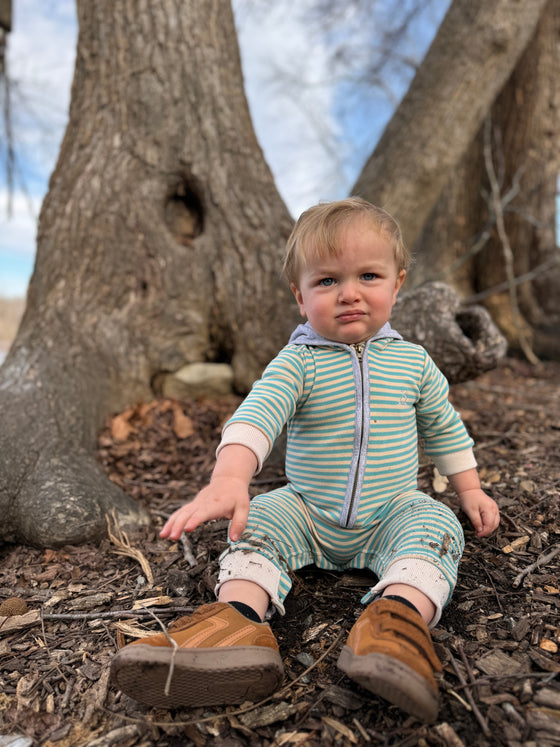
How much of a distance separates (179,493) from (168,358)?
118 centimetres

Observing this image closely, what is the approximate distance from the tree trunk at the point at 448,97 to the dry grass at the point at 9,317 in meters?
11.9

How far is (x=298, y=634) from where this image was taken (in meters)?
1.82

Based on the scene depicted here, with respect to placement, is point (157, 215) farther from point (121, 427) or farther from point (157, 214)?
point (121, 427)

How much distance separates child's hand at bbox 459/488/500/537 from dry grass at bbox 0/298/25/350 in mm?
13539

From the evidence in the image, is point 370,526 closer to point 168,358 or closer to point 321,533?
point 321,533

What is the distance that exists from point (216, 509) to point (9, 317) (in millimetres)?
16096

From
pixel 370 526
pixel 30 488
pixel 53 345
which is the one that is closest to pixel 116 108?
pixel 53 345

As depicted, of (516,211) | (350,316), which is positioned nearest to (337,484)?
(350,316)

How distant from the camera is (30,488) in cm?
261

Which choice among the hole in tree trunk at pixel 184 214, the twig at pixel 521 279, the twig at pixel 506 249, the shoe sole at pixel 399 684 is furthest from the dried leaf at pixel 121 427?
the twig at pixel 506 249

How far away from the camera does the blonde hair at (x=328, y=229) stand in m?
1.95

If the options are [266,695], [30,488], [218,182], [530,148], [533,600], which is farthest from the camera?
Answer: [530,148]

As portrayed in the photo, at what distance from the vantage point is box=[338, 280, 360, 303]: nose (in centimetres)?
195

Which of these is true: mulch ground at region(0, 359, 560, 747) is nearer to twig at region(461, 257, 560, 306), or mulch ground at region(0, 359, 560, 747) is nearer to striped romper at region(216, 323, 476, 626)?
striped romper at region(216, 323, 476, 626)
